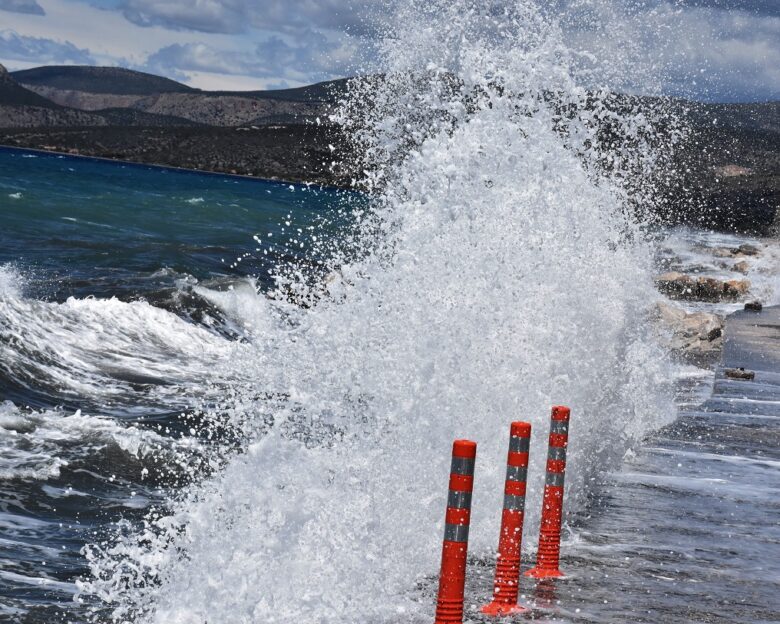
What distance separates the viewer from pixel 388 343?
10.5 meters

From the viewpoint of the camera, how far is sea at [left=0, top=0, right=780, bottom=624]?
7254 millimetres

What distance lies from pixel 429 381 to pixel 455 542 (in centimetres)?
366

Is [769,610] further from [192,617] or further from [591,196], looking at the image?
[591,196]

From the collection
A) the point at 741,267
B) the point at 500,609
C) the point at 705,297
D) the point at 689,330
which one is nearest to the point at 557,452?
the point at 500,609

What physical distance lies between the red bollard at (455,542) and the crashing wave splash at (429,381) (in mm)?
793

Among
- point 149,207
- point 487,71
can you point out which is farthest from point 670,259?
point 487,71

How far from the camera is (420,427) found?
9.04 m

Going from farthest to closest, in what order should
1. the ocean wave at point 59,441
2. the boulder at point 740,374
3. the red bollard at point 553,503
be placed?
the boulder at point 740,374 < the ocean wave at point 59,441 < the red bollard at point 553,503

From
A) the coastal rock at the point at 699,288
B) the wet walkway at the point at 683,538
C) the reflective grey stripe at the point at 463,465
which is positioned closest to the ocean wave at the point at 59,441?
Result: the wet walkway at the point at 683,538

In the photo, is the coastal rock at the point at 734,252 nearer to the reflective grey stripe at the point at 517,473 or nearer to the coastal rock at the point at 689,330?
the coastal rock at the point at 689,330

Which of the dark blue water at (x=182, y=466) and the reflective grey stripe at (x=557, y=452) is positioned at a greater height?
the reflective grey stripe at (x=557, y=452)

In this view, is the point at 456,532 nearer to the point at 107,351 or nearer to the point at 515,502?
the point at 515,502

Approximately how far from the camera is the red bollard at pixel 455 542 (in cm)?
574

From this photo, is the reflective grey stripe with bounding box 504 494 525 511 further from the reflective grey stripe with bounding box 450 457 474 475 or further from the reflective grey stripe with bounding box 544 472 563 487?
the reflective grey stripe with bounding box 450 457 474 475
